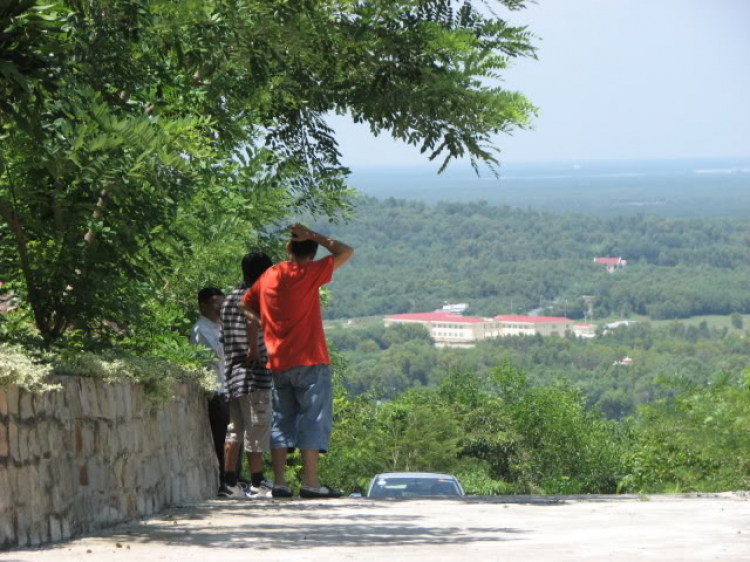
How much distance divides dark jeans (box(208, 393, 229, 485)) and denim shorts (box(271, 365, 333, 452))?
78cm

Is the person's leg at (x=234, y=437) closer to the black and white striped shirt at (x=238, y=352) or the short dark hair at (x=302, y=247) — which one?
the black and white striped shirt at (x=238, y=352)

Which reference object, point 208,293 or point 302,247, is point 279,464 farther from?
point 302,247

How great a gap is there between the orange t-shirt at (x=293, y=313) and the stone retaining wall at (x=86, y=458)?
2.08 feet

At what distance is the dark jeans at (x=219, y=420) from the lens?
9445 mm

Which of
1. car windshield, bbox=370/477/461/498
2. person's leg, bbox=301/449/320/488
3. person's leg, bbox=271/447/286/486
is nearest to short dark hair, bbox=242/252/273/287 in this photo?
person's leg, bbox=271/447/286/486

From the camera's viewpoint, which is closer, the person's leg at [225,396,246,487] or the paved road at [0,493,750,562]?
the paved road at [0,493,750,562]

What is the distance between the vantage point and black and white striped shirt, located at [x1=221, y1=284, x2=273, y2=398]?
9.13 metres

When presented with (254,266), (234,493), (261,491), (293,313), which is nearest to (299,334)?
(293,313)

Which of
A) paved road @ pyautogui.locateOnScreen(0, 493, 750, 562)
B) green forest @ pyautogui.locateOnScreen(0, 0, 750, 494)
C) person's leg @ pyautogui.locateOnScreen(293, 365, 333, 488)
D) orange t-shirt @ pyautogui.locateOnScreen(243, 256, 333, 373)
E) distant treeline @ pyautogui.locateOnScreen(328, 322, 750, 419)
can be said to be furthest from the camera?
distant treeline @ pyautogui.locateOnScreen(328, 322, 750, 419)

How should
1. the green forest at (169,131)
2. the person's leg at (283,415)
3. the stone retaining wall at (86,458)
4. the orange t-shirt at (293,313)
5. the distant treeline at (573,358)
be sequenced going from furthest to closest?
the distant treeline at (573,358) → the person's leg at (283,415) → the orange t-shirt at (293,313) → the green forest at (169,131) → the stone retaining wall at (86,458)

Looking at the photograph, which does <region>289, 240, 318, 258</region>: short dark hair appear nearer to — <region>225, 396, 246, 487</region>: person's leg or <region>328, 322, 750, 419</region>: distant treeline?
<region>225, 396, 246, 487</region>: person's leg

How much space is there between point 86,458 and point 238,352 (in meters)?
2.73

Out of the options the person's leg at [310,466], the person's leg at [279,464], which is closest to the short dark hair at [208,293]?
the person's leg at [279,464]

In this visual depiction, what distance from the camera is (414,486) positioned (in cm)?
1419
